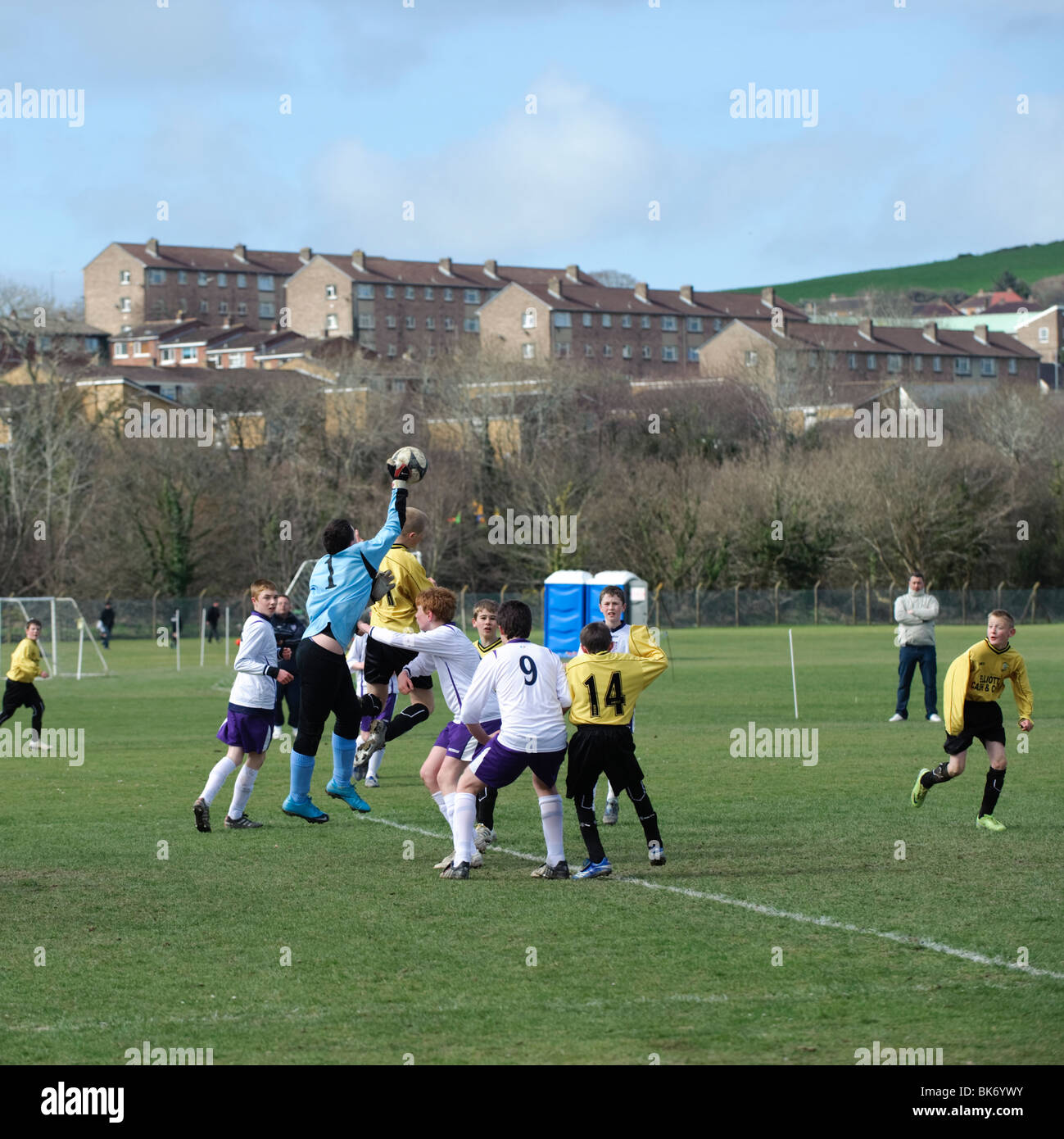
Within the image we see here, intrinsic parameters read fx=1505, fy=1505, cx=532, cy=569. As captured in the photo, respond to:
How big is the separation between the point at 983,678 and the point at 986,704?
23 centimetres

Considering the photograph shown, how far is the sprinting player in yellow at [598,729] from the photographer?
32.3 feet

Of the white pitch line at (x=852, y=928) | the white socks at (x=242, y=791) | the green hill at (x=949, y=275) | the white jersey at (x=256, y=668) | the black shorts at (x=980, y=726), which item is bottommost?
the white pitch line at (x=852, y=928)

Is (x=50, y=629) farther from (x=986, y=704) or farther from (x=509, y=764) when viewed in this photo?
(x=509, y=764)

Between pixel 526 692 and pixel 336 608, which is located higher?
pixel 336 608

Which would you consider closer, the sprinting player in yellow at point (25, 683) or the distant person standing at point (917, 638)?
the sprinting player in yellow at point (25, 683)

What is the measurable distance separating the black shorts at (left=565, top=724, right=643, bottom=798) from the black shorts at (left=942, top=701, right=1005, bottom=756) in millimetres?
3355

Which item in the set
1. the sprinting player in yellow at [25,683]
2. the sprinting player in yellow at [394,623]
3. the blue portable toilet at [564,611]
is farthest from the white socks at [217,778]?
the blue portable toilet at [564,611]

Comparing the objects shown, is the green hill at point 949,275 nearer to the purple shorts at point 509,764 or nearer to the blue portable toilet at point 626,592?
the blue portable toilet at point 626,592

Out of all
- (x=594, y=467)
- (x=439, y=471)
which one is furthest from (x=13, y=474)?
(x=594, y=467)

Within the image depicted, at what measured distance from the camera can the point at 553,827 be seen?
9758mm

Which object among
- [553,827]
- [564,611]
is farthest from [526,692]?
[564,611]

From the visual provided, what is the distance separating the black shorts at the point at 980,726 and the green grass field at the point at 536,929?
68cm

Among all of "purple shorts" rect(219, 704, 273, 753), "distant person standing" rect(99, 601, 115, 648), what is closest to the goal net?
"distant person standing" rect(99, 601, 115, 648)
